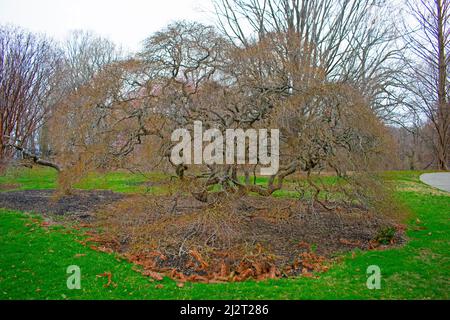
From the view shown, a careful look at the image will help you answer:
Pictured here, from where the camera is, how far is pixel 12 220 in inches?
300

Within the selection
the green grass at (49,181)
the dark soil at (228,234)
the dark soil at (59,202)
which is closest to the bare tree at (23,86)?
the green grass at (49,181)

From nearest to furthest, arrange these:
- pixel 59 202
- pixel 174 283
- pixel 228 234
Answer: pixel 174 283, pixel 228 234, pixel 59 202

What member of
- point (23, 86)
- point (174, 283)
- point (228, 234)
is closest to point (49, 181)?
point (23, 86)

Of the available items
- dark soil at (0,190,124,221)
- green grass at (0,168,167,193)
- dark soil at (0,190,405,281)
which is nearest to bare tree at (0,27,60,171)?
green grass at (0,168,167,193)

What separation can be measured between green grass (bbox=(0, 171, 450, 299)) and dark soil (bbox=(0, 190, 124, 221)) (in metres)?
1.65

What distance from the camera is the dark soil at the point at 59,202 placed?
9.02 metres

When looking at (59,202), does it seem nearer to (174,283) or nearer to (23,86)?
(174,283)

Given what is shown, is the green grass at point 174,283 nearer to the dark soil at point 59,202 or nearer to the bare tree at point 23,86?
the dark soil at point 59,202

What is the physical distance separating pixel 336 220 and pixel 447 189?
8.38 m

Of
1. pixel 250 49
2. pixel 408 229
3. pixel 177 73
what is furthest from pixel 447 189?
pixel 177 73

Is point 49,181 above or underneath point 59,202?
above

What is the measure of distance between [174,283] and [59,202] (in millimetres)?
6886

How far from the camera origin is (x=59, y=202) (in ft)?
34.0

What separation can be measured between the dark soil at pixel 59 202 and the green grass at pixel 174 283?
165 cm
